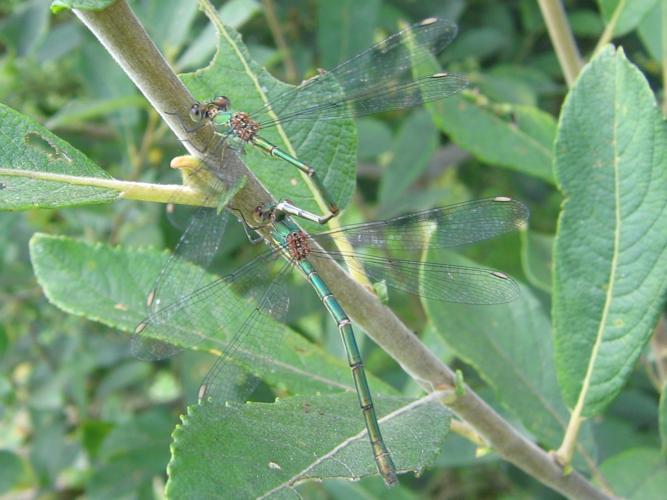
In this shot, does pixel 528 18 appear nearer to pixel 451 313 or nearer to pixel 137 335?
pixel 451 313

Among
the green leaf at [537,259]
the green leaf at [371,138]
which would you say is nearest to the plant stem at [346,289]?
the green leaf at [537,259]

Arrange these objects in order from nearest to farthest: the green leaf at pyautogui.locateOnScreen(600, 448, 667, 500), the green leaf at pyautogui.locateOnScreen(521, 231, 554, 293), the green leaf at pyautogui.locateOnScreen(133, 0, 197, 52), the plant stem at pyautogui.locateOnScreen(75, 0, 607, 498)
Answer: the plant stem at pyautogui.locateOnScreen(75, 0, 607, 498), the green leaf at pyautogui.locateOnScreen(600, 448, 667, 500), the green leaf at pyautogui.locateOnScreen(521, 231, 554, 293), the green leaf at pyautogui.locateOnScreen(133, 0, 197, 52)

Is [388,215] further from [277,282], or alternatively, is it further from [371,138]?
[277,282]

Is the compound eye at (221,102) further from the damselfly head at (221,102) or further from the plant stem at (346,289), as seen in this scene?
the plant stem at (346,289)

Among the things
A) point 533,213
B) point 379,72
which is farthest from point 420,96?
point 533,213

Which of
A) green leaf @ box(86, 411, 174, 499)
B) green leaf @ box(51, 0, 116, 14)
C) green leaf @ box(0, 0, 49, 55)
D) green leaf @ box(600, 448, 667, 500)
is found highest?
green leaf @ box(0, 0, 49, 55)

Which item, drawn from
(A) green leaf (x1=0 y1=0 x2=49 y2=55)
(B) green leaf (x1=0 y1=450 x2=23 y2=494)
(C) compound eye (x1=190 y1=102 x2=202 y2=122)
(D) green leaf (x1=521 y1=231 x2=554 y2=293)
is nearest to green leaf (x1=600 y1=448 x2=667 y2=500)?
(D) green leaf (x1=521 y1=231 x2=554 y2=293)

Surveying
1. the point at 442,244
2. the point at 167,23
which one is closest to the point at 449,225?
the point at 442,244

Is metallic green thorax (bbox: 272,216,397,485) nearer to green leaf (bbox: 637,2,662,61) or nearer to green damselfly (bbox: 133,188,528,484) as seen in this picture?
green damselfly (bbox: 133,188,528,484)
